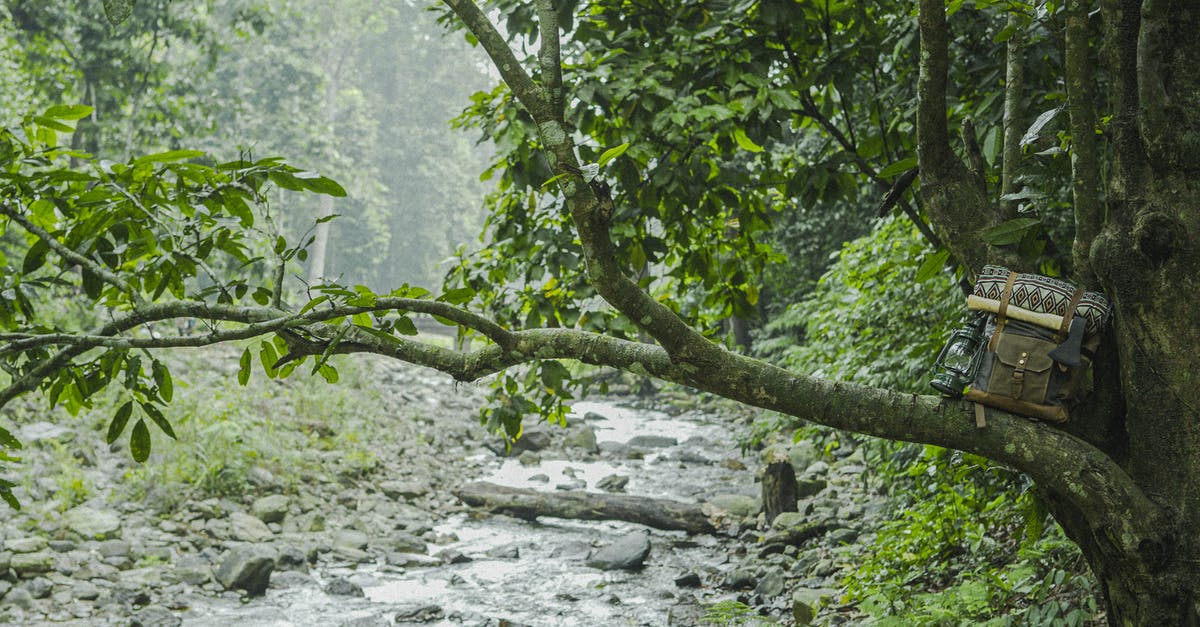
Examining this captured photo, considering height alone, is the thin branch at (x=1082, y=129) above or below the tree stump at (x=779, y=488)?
above

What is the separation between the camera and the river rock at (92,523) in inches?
271

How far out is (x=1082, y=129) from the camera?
7.29ft

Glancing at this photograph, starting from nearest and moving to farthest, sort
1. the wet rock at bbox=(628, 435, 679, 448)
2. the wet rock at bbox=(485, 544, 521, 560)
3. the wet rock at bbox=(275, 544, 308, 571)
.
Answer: the wet rock at bbox=(275, 544, 308, 571), the wet rock at bbox=(485, 544, 521, 560), the wet rock at bbox=(628, 435, 679, 448)

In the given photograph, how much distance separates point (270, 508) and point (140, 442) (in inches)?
247

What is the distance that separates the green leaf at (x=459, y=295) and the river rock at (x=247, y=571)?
520 cm

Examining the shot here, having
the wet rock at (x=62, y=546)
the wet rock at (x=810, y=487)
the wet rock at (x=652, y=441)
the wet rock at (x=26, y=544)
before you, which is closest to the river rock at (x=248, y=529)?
the wet rock at (x=62, y=546)

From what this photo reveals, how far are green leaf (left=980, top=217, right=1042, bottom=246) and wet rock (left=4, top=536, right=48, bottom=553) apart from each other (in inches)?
263

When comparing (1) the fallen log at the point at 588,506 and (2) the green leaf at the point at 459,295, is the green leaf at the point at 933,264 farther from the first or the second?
(1) the fallen log at the point at 588,506

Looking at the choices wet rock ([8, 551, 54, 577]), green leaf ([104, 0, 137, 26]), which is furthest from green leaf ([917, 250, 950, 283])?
wet rock ([8, 551, 54, 577])

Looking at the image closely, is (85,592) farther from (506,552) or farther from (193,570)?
(506,552)

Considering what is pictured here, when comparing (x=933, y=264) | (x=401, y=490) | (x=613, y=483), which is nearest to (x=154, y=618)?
(x=401, y=490)

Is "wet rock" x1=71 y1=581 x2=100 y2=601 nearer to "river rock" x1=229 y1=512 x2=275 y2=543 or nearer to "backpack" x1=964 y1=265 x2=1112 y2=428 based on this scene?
"river rock" x1=229 y1=512 x2=275 y2=543

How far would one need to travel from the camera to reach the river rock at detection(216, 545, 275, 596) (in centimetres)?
664

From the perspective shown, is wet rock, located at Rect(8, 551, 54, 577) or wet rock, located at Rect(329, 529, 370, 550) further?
wet rock, located at Rect(329, 529, 370, 550)
